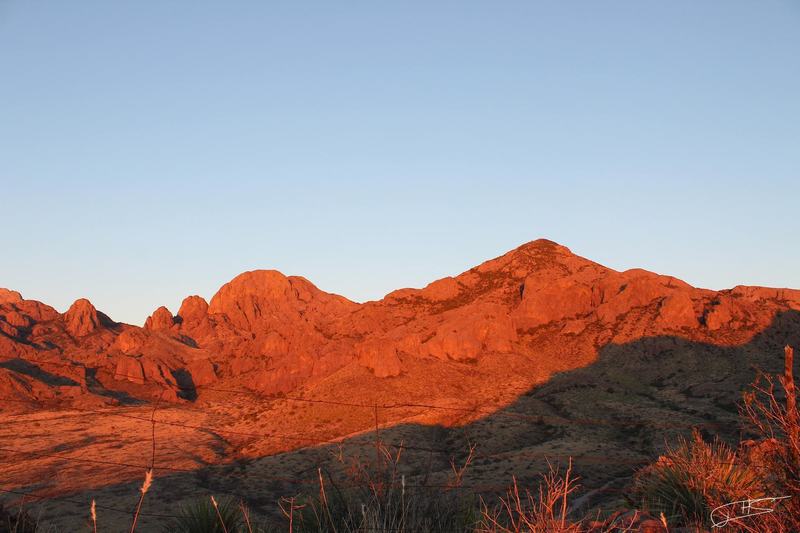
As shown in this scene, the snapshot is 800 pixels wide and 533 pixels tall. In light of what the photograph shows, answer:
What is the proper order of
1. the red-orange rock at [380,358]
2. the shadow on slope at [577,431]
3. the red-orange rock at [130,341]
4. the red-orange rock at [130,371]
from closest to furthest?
the shadow on slope at [577,431] → the red-orange rock at [380,358] → the red-orange rock at [130,371] → the red-orange rock at [130,341]

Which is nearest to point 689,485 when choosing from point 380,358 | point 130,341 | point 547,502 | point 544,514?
point 544,514

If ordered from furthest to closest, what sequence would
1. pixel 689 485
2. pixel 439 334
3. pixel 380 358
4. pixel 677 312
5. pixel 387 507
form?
pixel 439 334, pixel 677 312, pixel 380 358, pixel 689 485, pixel 387 507

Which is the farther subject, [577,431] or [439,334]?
[439,334]

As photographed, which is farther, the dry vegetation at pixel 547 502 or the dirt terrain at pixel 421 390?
the dirt terrain at pixel 421 390

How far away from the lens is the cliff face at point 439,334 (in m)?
55.7

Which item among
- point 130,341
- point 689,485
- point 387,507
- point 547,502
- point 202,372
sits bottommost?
point 202,372

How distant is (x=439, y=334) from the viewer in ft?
189

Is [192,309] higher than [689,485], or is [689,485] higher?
[192,309]

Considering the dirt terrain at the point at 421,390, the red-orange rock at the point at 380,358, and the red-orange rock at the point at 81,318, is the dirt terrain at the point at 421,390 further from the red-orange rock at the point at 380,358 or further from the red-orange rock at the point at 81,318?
the red-orange rock at the point at 81,318

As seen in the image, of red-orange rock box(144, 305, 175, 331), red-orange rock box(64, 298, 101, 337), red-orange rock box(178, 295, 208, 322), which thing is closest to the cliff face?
red-orange rock box(64, 298, 101, 337)

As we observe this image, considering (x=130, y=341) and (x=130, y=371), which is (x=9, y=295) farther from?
(x=130, y=371)

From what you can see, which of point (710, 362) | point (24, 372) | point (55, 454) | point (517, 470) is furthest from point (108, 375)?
point (710, 362)
